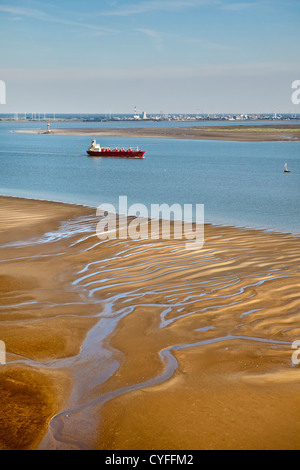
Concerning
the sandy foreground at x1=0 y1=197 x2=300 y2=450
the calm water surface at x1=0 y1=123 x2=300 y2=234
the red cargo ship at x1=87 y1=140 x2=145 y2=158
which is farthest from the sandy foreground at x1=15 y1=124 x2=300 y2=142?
the sandy foreground at x1=0 y1=197 x2=300 y2=450

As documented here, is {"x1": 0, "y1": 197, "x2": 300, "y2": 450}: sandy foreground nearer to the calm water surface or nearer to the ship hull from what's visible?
the calm water surface

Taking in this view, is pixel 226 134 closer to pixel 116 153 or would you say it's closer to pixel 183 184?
pixel 116 153

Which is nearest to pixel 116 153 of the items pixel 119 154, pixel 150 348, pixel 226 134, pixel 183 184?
pixel 119 154

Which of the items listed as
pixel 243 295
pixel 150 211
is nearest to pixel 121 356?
pixel 243 295

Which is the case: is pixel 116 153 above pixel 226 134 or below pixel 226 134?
below

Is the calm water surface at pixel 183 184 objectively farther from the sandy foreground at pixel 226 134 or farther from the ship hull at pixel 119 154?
the sandy foreground at pixel 226 134

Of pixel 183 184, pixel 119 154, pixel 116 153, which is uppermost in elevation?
pixel 116 153

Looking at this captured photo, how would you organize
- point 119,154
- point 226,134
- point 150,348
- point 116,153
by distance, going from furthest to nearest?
point 226,134 → point 119,154 → point 116,153 → point 150,348

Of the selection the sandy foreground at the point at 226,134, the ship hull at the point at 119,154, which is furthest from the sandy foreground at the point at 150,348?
the sandy foreground at the point at 226,134
